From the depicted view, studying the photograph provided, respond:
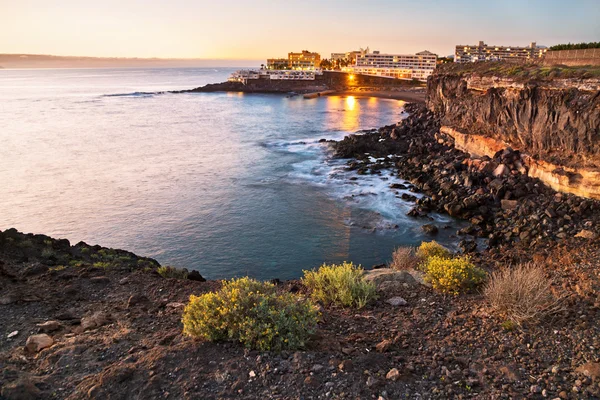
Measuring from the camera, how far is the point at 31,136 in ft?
147

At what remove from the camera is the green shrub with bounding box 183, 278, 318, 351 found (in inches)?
237

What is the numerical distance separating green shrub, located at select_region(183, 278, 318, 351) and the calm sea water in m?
9.16

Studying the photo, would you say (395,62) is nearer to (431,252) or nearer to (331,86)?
(331,86)

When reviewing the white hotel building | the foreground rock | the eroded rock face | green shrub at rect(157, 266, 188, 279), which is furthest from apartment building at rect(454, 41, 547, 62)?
the foreground rock

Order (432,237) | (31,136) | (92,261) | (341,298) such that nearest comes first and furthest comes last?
(341,298) < (92,261) < (432,237) < (31,136)

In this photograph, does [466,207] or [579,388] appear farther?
[466,207]

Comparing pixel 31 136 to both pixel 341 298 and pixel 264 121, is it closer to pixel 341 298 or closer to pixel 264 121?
pixel 264 121

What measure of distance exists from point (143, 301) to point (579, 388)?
801cm

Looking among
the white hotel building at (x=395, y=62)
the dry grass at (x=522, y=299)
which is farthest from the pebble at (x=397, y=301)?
the white hotel building at (x=395, y=62)

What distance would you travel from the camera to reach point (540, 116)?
23281mm

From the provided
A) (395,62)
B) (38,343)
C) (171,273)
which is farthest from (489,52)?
(38,343)

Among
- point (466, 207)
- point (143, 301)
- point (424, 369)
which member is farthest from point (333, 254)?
point (424, 369)

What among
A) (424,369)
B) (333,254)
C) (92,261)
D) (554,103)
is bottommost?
(333,254)

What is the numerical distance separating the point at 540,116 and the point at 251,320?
23.4m
